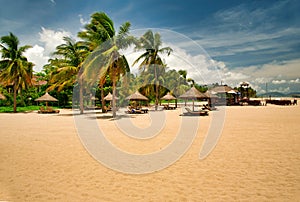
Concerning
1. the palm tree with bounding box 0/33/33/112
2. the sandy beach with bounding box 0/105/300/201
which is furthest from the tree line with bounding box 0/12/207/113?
the sandy beach with bounding box 0/105/300/201

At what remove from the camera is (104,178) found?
4461mm

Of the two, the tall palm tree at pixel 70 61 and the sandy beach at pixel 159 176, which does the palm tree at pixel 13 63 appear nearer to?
the tall palm tree at pixel 70 61

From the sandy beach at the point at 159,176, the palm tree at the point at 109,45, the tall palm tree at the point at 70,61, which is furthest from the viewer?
the tall palm tree at the point at 70,61

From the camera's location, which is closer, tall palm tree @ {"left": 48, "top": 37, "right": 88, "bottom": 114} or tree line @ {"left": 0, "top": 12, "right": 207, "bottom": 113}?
tree line @ {"left": 0, "top": 12, "right": 207, "bottom": 113}

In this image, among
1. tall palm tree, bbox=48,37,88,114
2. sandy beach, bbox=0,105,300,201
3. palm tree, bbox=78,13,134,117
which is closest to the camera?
sandy beach, bbox=0,105,300,201

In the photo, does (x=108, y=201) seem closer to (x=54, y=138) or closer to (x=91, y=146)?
(x=91, y=146)

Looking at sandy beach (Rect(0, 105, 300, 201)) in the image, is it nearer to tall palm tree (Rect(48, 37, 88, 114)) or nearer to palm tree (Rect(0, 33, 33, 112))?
tall palm tree (Rect(48, 37, 88, 114))

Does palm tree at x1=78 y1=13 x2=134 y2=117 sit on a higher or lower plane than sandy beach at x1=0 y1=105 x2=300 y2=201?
higher

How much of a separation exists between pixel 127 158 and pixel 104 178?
1.51 meters

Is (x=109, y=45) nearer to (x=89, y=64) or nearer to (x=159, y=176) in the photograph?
(x=89, y=64)

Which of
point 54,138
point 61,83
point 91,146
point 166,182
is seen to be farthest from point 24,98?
point 166,182

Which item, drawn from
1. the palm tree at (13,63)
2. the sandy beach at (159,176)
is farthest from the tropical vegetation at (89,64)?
the sandy beach at (159,176)

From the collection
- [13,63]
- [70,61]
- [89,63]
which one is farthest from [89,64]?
[13,63]

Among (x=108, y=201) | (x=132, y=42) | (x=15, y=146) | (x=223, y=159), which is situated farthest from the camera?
(x=132, y=42)
